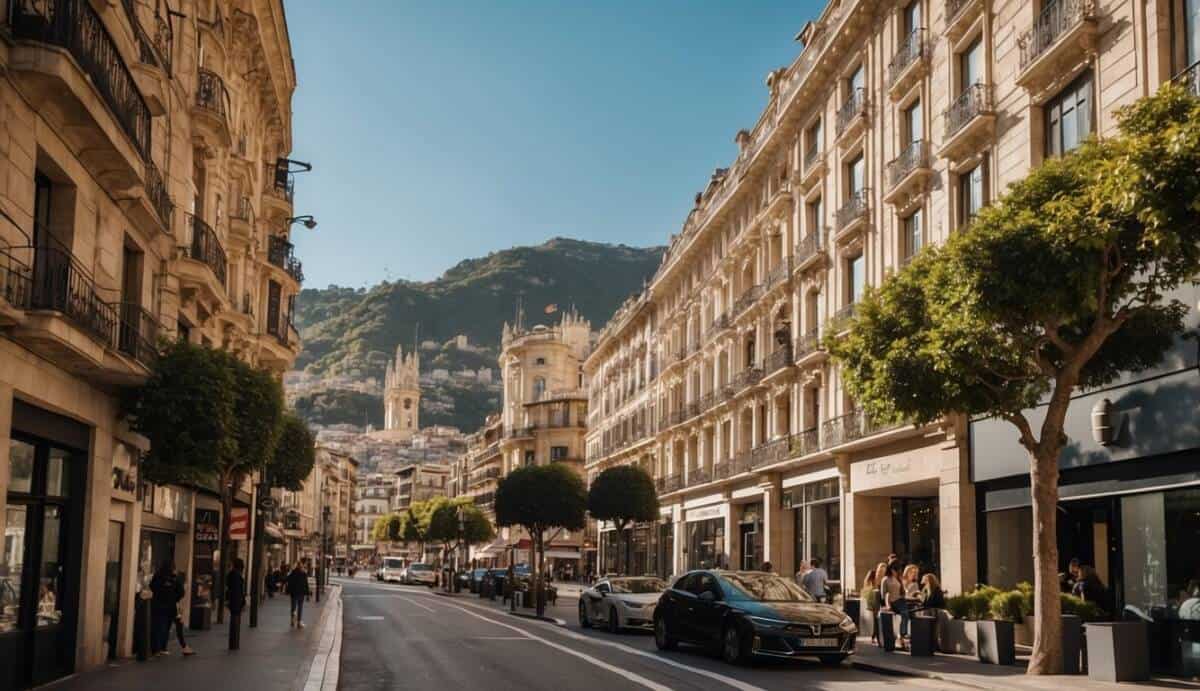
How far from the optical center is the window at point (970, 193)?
1075 inches

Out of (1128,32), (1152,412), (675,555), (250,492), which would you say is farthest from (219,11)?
(675,555)

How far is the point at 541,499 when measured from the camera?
56188 mm

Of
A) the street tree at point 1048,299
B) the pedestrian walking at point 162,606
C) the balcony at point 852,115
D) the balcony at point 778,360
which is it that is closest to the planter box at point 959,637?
the street tree at point 1048,299

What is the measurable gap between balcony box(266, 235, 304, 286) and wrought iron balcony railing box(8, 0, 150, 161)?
22118 mm

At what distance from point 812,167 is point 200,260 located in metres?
21.3

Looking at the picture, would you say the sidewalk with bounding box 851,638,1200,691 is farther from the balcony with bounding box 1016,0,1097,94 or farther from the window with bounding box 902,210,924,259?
the window with bounding box 902,210,924,259

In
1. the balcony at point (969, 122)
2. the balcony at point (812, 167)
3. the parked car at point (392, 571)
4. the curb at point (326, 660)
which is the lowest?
the parked car at point (392, 571)

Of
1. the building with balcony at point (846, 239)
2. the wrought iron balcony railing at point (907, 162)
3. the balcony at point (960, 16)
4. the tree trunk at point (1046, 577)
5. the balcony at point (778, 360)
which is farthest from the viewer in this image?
the balcony at point (778, 360)

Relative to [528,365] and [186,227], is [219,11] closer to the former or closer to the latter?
[186,227]

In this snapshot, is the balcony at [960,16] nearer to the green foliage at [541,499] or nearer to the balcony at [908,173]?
the balcony at [908,173]

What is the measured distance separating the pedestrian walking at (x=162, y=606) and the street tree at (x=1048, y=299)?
12272mm

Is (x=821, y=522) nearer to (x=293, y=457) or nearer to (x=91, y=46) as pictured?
(x=293, y=457)

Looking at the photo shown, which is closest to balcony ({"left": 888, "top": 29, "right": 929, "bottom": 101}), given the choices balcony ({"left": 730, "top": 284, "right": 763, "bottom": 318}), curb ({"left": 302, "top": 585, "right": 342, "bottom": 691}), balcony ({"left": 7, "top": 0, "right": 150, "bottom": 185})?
balcony ({"left": 730, "top": 284, "right": 763, "bottom": 318})

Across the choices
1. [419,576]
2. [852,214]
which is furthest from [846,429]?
[419,576]
